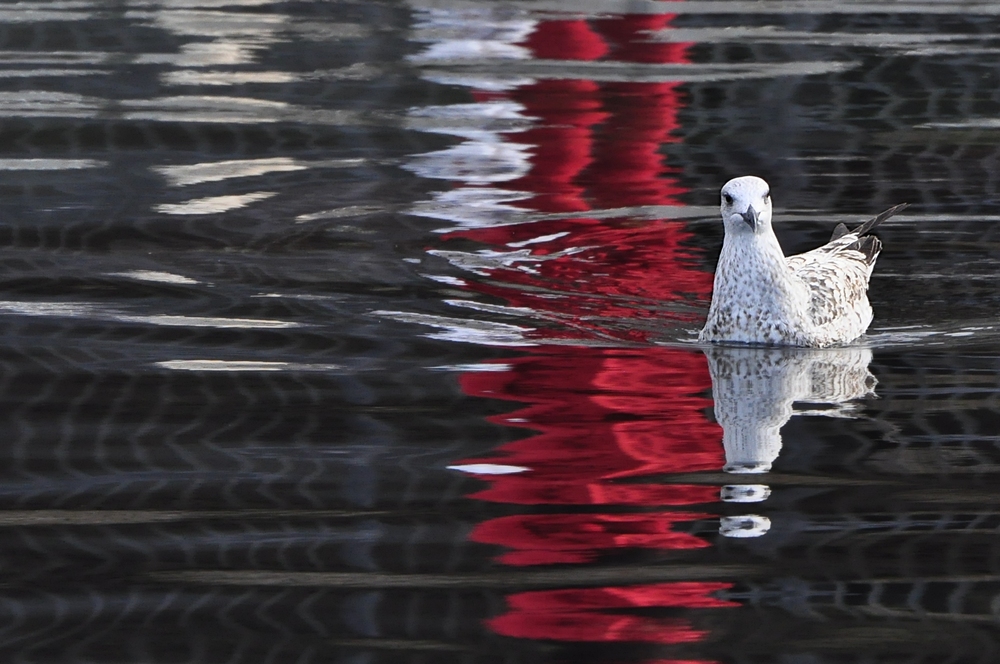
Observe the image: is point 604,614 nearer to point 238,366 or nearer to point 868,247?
point 238,366

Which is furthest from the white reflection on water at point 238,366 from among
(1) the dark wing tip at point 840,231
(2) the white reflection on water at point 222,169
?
(2) the white reflection on water at point 222,169

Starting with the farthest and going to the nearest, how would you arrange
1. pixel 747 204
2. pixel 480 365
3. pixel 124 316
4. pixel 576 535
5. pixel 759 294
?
pixel 124 316, pixel 759 294, pixel 747 204, pixel 480 365, pixel 576 535

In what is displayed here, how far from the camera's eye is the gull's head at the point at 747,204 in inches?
294

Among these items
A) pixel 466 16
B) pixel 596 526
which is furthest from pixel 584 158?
pixel 596 526

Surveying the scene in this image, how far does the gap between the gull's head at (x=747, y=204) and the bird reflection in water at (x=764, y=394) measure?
1.71 ft

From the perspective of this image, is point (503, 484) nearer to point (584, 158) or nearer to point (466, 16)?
point (584, 158)

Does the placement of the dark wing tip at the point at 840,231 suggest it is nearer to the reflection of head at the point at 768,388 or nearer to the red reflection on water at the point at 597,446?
the reflection of head at the point at 768,388

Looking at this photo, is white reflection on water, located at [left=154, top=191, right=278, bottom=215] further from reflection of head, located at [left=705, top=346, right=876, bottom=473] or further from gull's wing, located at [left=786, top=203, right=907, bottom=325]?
reflection of head, located at [left=705, top=346, right=876, bottom=473]

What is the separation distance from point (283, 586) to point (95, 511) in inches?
35.7

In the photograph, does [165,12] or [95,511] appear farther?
[165,12]

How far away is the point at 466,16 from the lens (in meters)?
16.5

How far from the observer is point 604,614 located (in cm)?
485

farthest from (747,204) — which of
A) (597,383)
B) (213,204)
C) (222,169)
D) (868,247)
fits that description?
(222,169)

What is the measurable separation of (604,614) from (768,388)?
7.60ft
